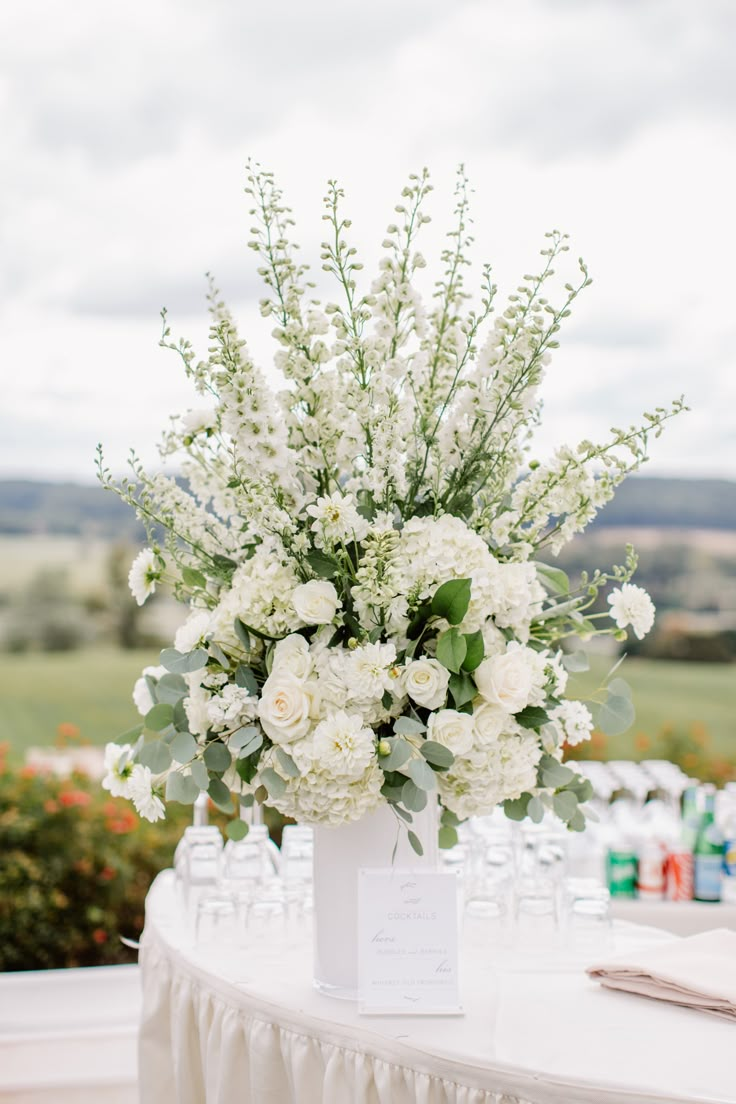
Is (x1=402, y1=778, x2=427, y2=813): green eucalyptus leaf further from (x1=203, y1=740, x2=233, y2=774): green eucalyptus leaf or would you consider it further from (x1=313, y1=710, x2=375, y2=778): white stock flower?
(x1=203, y1=740, x2=233, y2=774): green eucalyptus leaf

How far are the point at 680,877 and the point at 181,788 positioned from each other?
5.04ft

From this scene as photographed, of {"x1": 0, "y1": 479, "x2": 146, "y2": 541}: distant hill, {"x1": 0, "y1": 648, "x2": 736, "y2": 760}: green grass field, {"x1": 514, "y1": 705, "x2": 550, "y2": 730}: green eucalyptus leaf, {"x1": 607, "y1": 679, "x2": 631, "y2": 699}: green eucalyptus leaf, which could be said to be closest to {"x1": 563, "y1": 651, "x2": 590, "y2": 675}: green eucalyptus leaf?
{"x1": 607, "y1": 679, "x2": 631, "y2": 699}: green eucalyptus leaf

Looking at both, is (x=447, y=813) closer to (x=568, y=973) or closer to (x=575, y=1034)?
(x=568, y=973)

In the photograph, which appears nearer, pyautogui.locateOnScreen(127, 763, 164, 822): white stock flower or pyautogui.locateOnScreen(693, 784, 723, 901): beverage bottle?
pyautogui.locateOnScreen(127, 763, 164, 822): white stock flower

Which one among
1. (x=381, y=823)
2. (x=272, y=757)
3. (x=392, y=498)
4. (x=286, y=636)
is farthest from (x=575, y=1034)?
(x=392, y=498)

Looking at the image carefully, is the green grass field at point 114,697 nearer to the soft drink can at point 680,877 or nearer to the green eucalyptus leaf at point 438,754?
the soft drink can at point 680,877

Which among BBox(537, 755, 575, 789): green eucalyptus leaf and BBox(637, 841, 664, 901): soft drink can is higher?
BBox(537, 755, 575, 789): green eucalyptus leaf

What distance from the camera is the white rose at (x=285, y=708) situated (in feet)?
4.61

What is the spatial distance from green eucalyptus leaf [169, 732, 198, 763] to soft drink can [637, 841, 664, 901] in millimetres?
1492

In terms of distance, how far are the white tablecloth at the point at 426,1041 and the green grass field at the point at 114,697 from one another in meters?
1.90

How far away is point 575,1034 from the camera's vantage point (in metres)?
1.39

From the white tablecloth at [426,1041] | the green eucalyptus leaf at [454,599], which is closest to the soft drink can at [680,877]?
the white tablecloth at [426,1041]

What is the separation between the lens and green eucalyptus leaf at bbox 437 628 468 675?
1415 mm

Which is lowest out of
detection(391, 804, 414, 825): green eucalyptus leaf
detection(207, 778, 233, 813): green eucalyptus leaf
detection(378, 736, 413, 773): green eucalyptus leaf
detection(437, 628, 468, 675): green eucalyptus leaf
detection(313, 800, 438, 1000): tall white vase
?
detection(313, 800, 438, 1000): tall white vase
